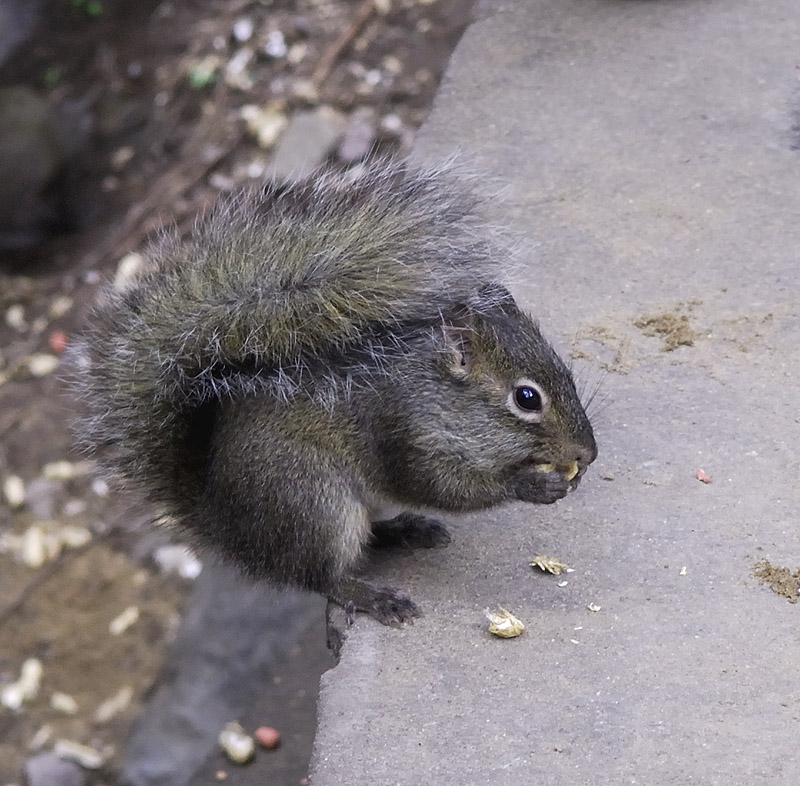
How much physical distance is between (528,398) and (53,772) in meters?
2.71

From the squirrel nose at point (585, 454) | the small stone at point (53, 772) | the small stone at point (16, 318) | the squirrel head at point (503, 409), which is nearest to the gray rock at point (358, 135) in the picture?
the small stone at point (16, 318)

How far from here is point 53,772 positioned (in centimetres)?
451

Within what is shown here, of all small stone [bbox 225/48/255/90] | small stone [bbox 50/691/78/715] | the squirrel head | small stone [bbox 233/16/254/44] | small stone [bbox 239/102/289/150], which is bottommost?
small stone [bbox 50/691/78/715]

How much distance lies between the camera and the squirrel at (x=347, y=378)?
101 inches

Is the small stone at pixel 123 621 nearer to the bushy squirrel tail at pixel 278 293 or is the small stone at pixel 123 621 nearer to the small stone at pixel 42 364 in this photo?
the small stone at pixel 42 364

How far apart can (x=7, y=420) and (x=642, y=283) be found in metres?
3.22

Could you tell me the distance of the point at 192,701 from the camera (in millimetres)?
4395

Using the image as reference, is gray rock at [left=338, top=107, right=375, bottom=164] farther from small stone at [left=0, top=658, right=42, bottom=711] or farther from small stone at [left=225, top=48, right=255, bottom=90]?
small stone at [left=0, top=658, right=42, bottom=711]

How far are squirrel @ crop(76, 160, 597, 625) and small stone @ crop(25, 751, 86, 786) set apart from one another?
218cm

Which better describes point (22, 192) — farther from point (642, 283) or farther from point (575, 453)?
point (575, 453)

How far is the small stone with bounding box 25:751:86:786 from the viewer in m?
4.49

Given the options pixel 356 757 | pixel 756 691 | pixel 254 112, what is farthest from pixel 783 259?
pixel 254 112

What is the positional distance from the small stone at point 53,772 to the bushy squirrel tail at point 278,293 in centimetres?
215

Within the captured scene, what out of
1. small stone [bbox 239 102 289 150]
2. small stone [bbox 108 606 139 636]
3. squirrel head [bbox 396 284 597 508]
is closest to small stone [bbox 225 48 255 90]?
small stone [bbox 239 102 289 150]
